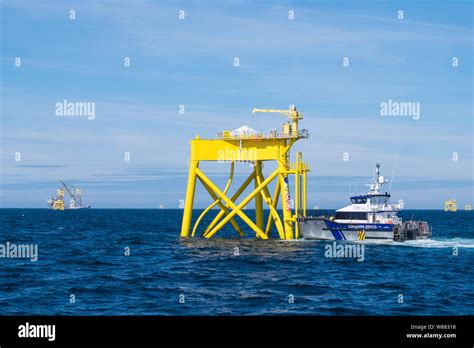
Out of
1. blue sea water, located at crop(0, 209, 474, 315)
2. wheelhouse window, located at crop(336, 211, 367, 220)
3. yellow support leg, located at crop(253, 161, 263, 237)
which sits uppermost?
yellow support leg, located at crop(253, 161, 263, 237)

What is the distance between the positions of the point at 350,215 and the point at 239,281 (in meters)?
25.7

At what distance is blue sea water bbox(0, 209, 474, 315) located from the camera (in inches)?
1037

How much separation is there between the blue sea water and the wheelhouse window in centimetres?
363

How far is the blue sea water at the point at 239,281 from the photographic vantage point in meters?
26.3

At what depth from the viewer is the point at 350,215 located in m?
56.8

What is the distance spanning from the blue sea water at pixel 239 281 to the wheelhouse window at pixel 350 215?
3626 millimetres

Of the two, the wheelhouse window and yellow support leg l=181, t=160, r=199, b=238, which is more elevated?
yellow support leg l=181, t=160, r=199, b=238
